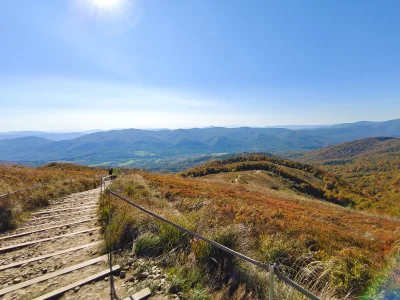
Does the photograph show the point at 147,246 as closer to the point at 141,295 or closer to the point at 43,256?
the point at 141,295

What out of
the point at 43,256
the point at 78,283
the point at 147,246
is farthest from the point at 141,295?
the point at 43,256

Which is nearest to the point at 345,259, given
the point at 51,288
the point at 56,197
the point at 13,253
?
the point at 51,288

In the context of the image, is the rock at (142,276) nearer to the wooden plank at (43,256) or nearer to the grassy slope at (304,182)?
the wooden plank at (43,256)

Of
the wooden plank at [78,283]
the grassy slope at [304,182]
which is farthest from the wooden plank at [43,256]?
the grassy slope at [304,182]

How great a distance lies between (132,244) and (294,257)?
3563 mm

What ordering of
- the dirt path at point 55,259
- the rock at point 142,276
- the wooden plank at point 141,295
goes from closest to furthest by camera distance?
the wooden plank at point 141,295 < the dirt path at point 55,259 < the rock at point 142,276

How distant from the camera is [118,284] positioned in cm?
332

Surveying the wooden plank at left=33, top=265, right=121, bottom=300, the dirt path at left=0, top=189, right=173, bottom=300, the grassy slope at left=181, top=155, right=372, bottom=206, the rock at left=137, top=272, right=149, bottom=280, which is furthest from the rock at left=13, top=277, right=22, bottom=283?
the grassy slope at left=181, top=155, right=372, bottom=206

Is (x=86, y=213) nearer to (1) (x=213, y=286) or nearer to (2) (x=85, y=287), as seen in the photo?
(2) (x=85, y=287)

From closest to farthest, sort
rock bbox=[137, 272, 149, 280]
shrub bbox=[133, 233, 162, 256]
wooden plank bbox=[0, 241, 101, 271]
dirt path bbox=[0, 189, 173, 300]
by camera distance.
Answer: dirt path bbox=[0, 189, 173, 300]
rock bbox=[137, 272, 149, 280]
wooden plank bbox=[0, 241, 101, 271]
shrub bbox=[133, 233, 162, 256]

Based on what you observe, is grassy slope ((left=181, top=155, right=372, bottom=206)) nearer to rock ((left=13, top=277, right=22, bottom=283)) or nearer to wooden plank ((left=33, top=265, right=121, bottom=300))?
wooden plank ((left=33, top=265, right=121, bottom=300))

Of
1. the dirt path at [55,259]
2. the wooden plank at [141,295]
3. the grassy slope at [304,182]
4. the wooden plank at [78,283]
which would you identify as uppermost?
the wooden plank at [141,295]

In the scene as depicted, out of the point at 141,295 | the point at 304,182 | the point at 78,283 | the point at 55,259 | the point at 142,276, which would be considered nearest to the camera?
the point at 141,295

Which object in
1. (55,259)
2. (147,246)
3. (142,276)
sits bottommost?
(55,259)
